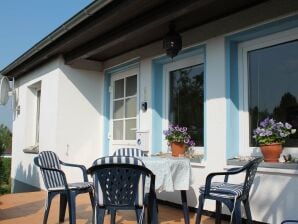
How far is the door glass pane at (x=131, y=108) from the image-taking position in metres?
6.47

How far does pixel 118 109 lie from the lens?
6926mm

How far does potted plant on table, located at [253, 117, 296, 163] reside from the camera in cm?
388

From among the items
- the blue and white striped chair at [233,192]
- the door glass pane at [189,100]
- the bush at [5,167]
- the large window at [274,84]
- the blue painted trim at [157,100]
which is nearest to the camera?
the blue and white striped chair at [233,192]

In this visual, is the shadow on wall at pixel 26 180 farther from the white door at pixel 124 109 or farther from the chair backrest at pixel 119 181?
the chair backrest at pixel 119 181

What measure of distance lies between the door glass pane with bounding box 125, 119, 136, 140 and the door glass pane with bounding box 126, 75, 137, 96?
51 cm

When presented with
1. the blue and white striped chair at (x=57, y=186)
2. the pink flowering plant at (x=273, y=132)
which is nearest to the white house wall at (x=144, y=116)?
the pink flowering plant at (x=273, y=132)

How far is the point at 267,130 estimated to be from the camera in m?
3.94

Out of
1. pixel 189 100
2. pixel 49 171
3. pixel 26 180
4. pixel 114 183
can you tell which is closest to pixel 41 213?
pixel 49 171

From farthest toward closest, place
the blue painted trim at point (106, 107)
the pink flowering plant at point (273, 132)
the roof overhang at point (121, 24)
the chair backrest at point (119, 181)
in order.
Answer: the blue painted trim at point (106, 107), the roof overhang at point (121, 24), the pink flowering plant at point (273, 132), the chair backrest at point (119, 181)

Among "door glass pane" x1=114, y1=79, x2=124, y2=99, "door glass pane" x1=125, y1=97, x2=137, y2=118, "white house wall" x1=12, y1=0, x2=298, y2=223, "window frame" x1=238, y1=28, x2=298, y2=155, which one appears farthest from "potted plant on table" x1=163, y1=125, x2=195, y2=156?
"door glass pane" x1=114, y1=79, x2=124, y2=99

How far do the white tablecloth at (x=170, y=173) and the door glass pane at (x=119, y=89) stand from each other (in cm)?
312

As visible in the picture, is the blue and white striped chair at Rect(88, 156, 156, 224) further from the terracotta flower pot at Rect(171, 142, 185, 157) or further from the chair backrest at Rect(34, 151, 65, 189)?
the terracotta flower pot at Rect(171, 142, 185, 157)

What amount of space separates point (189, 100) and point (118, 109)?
6.35ft

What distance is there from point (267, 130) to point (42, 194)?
14.4 ft
